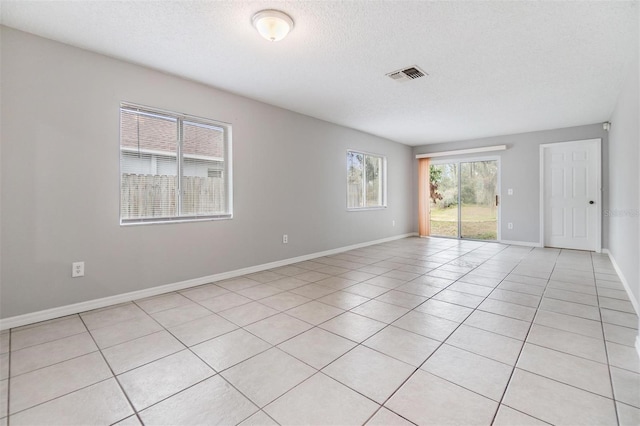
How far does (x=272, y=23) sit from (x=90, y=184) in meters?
2.21

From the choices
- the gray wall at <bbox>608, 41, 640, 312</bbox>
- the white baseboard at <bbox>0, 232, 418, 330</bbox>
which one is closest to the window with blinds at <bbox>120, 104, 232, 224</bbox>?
the white baseboard at <bbox>0, 232, 418, 330</bbox>

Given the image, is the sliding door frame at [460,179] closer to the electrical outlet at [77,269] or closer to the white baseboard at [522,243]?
the white baseboard at [522,243]

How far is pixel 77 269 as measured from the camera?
105 inches

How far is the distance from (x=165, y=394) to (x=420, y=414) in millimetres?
1314

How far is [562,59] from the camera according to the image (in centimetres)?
287

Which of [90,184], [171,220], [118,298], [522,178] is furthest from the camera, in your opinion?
[522,178]

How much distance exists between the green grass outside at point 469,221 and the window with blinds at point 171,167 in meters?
5.57

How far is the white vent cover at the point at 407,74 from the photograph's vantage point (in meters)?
3.11

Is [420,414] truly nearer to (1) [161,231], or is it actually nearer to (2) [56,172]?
(1) [161,231]

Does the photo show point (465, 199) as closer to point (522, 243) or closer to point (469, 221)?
point (469, 221)

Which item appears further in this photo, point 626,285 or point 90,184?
point 626,285

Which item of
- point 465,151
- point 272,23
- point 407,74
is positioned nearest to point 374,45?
point 407,74

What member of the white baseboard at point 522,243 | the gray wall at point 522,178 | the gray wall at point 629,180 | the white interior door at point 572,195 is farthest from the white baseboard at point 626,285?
the gray wall at point 522,178

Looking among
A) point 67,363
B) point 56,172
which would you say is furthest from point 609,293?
point 56,172
